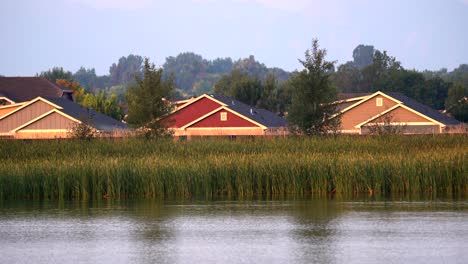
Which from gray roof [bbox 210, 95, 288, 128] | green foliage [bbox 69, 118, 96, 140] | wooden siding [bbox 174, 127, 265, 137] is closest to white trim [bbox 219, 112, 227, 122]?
wooden siding [bbox 174, 127, 265, 137]

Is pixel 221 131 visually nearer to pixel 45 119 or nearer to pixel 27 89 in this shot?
pixel 45 119

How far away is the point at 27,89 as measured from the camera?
3398 inches

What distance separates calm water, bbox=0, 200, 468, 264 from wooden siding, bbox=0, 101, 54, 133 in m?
36.4

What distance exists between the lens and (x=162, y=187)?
109 feet

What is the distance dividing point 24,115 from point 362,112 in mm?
23712

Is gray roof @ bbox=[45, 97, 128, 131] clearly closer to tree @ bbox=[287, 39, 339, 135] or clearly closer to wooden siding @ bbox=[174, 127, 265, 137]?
wooden siding @ bbox=[174, 127, 265, 137]

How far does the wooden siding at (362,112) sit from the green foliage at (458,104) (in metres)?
20.1

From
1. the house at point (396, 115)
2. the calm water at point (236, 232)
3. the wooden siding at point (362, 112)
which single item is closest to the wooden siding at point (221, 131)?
the house at point (396, 115)

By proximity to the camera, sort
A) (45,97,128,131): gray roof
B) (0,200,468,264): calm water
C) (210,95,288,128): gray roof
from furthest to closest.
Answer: (210,95,288,128): gray roof < (45,97,128,131): gray roof < (0,200,468,264): calm water

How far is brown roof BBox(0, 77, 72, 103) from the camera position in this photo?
8344 centimetres

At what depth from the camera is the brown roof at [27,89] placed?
274 ft

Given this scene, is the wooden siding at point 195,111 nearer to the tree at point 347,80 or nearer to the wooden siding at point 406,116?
the wooden siding at point 406,116

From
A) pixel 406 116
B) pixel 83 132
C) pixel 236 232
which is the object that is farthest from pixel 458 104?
pixel 236 232

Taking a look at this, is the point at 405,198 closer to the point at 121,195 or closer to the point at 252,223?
the point at 252,223
